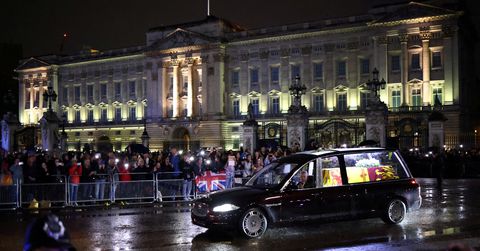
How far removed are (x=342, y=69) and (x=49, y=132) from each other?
37454 mm

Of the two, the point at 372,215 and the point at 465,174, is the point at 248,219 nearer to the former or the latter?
the point at 372,215

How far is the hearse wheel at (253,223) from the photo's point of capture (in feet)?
36.8

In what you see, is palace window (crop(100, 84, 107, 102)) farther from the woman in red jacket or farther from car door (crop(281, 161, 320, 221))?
car door (crop(281, 161, 320, 221))

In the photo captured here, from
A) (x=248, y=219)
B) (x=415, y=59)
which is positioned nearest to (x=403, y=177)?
(x=248, y=219)

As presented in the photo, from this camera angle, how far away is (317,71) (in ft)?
208

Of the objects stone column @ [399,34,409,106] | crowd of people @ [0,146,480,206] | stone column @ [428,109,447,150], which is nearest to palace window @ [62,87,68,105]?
stone column @ [399,34,409,106]

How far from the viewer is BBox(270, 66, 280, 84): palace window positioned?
65750mm

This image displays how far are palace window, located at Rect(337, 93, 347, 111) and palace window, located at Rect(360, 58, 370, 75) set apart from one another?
129 inches

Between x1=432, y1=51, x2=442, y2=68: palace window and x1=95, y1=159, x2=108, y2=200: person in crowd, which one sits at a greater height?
x1=432, y1=51, x2=442, y2=68: palace window

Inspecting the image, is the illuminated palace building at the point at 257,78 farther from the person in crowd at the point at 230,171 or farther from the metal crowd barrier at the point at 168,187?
the metal crowd barrier at the point at 168,187

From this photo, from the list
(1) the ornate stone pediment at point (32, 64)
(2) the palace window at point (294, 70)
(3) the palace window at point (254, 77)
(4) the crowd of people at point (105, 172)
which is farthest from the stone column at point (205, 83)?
(4) the crowd of people at point (105, 172)

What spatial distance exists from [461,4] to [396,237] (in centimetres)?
5091

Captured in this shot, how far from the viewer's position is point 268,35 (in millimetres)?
65688

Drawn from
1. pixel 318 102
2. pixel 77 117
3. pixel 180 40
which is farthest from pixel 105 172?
pixel 77 117
